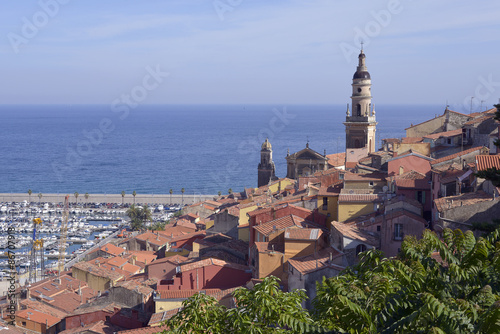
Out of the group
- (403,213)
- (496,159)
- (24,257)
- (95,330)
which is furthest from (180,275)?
(24,257)

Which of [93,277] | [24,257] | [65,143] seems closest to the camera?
[93,277]

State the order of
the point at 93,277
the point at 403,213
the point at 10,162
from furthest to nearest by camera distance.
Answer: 1. the point at 10,162
2. the point at 93,277
3. the point at 403,213

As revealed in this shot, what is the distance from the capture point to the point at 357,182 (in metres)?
29.0

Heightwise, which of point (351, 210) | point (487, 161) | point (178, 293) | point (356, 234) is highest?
point (487, 161)

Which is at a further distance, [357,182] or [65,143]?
[65,143]

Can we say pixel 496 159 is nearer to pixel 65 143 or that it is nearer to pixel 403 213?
pixel 403 213

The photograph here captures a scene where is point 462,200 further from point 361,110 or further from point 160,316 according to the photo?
point 361,110

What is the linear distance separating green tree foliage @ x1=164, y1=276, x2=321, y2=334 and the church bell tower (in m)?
36.9

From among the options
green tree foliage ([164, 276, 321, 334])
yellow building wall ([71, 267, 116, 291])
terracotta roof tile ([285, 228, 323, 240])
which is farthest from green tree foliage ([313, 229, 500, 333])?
yellow building wall ([71, 267, 116, 291])

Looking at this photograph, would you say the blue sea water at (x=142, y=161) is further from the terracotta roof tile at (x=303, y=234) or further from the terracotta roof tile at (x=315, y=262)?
the terracotta roof tile at (x=315, y=262)

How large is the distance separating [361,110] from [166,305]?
1061 inches

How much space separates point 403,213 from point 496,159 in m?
3.57

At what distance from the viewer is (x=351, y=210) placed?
25.3 m

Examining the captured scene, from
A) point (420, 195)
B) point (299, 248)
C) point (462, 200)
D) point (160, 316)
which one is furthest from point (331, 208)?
point (160, 316)
